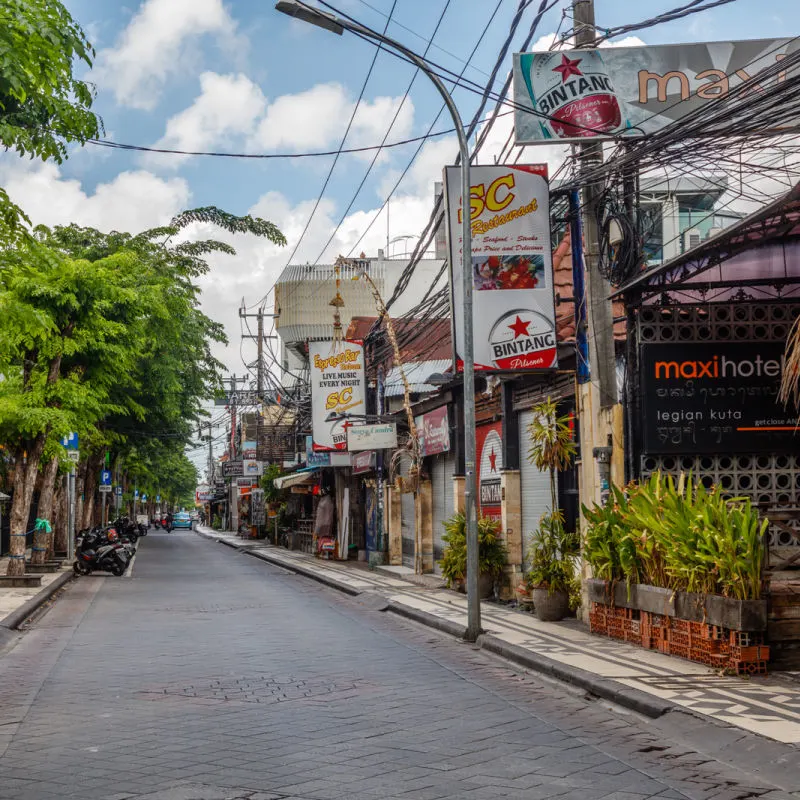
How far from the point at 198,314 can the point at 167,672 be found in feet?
90.1

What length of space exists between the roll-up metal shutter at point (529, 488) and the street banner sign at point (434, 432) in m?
5.30

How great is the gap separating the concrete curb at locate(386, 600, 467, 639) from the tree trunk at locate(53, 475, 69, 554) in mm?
18331

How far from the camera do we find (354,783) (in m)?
6.66

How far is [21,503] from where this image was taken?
23953 millimetres

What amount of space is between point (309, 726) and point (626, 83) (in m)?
9.77

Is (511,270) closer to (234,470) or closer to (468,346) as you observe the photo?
(468,346)

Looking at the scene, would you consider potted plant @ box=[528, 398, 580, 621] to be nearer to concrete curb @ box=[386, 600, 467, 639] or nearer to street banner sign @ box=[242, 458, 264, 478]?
concrete curb @ box=[386, 600, 467, 639]

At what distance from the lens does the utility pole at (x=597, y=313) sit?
564 inches

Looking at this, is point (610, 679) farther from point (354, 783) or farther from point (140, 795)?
point (140, 795)

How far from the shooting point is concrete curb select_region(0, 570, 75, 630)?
16.0 meters

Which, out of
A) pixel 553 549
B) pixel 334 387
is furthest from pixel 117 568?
pixel 553 549

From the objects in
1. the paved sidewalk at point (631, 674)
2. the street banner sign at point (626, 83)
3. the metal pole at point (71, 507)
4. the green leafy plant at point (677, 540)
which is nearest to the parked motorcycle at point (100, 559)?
the metal pole at point (71, 507)

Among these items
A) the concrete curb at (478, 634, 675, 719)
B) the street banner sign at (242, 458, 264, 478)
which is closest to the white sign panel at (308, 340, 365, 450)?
the concrete curb at (478, 634, 675, 719)

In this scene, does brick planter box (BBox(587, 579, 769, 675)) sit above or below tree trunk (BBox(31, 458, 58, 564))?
below
